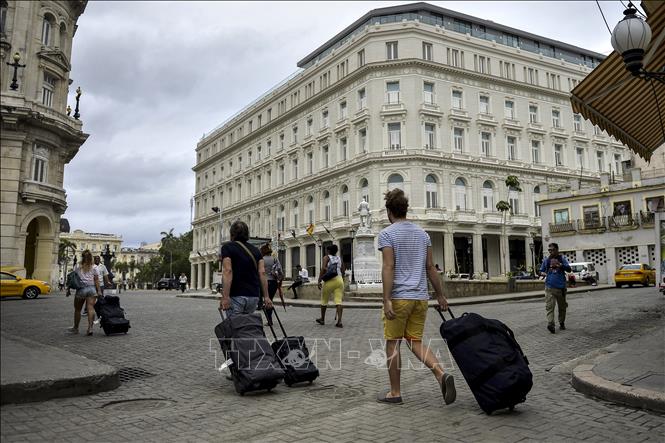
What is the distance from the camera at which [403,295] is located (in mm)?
4695

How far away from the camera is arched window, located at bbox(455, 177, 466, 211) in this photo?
41.6 metres

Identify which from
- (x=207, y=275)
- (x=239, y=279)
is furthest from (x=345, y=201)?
(x=239, y=279)

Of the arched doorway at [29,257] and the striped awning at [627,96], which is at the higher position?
the striped awning at [627,96]

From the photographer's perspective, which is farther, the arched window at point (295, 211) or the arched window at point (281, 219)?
the arched window at point (281, 219)

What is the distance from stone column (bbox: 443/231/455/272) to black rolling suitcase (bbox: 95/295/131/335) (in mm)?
32288

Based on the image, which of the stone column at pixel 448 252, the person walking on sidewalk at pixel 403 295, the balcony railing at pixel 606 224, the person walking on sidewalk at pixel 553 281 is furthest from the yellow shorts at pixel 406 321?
the balcony railing at pixel 606 224

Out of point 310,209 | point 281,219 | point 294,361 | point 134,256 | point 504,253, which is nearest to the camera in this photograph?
point 294,361

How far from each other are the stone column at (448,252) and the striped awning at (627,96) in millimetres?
30949

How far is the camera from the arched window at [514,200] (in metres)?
43.9

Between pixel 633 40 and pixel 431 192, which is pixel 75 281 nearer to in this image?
pixel 633 40

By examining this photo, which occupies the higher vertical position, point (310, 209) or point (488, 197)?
point (488, 197)

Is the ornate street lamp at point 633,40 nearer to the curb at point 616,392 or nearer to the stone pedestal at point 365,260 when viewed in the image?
the curb at point 616,392

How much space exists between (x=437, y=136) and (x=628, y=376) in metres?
38.0

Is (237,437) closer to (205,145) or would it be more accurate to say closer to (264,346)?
(264,346)
